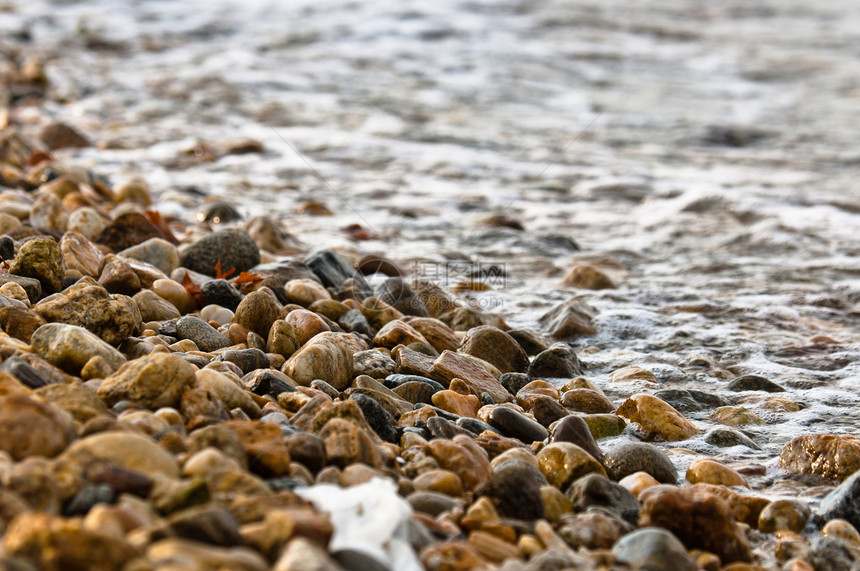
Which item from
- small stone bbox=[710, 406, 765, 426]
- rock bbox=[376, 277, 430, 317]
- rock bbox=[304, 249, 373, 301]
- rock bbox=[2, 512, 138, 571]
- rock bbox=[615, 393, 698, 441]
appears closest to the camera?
rock bbox=[2, 512, 138, 571]

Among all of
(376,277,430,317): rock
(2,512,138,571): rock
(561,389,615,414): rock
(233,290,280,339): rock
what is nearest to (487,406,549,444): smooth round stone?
(561,389,615,414): rock

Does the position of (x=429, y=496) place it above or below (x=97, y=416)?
below

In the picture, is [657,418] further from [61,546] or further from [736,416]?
[61,546]

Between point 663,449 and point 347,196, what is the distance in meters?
3.49

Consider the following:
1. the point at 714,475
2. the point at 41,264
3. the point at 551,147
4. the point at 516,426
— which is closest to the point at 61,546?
the point at 516,426

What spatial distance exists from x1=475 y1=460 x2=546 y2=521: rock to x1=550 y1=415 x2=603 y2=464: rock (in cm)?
42

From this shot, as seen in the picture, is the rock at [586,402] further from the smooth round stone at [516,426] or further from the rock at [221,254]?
the rock at [221,254]

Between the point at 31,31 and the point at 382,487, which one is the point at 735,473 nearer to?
the point at 382,487

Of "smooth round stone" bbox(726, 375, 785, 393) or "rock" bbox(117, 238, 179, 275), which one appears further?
"rock" bbox(117, 238, 179, 275)

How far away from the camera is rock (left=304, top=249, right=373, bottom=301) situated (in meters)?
3.53

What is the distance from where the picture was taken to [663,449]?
2.45 meters

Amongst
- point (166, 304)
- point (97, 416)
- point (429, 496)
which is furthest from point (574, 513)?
point (166, 304)

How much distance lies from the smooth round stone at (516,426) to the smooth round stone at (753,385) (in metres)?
0.98

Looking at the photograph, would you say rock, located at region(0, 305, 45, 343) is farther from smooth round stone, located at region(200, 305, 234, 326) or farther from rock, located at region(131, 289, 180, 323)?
smooth round stone, located at region(200, 305, 234, 326)
